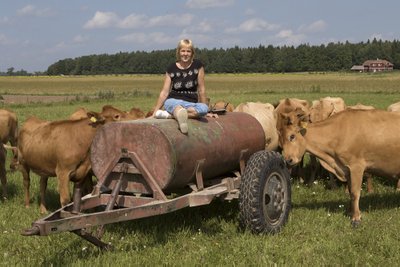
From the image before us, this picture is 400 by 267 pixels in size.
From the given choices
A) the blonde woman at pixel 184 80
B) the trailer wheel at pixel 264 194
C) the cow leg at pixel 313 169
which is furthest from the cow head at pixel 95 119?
the cow leg at pixel 313 169

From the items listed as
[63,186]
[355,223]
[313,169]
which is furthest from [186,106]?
[313,169]

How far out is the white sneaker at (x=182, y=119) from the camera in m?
5.99

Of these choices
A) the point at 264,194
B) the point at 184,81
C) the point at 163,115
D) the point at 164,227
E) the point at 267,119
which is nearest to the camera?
the point at 264,194

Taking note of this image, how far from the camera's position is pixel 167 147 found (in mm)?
5734

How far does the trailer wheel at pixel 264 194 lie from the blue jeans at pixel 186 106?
91cm

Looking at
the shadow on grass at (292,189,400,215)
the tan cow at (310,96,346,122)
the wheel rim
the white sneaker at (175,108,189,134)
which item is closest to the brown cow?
the white sneaker at (175,108,189,134)

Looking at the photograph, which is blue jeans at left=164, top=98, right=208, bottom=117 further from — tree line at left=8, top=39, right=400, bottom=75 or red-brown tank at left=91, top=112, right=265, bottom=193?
tree line at left=8, top=39, right=400, bottom=75

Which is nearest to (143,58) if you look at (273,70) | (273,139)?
(273,70)

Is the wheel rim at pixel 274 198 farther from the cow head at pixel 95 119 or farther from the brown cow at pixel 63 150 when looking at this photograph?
the cow head at pixel 95 119

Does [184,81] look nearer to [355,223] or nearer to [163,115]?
[163,115]

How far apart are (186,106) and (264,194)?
157 cm

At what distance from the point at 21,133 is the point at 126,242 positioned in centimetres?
380

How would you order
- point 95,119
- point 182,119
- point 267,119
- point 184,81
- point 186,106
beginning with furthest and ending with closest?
point 267,119 < point 95,119 < point 184,81 < point 186,106 < point 182,119

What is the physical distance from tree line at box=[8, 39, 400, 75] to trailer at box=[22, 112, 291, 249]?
15802cm
